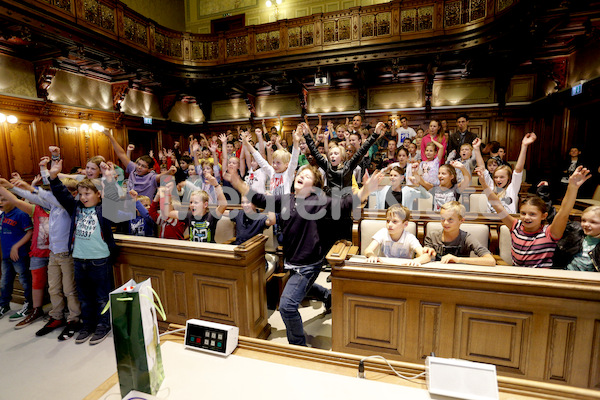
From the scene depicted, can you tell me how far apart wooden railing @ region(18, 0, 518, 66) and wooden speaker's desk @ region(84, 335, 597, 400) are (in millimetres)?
7281

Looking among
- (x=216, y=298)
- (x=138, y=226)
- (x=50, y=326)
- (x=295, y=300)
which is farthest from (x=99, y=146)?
(x=295, y=300)

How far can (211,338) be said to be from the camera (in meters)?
1.29

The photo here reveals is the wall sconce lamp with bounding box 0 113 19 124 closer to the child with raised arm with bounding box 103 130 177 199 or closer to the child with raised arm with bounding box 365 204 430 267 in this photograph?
the child with raised arm with bounding box 103 130 177 199

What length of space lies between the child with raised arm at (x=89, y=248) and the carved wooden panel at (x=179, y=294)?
673 millimetres

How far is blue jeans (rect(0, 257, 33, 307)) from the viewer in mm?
3254

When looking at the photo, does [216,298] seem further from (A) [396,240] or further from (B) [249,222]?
(A) [396,240]

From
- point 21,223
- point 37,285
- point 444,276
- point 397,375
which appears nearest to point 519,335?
point 444,276

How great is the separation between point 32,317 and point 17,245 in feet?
2.50

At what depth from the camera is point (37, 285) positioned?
10.4 feet

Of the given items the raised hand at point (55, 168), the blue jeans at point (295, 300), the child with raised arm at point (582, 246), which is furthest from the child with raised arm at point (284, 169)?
the child with raised arm at point (582, 246)

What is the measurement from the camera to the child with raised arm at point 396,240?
7.74ft

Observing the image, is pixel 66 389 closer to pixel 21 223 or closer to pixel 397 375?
pixel 21 223

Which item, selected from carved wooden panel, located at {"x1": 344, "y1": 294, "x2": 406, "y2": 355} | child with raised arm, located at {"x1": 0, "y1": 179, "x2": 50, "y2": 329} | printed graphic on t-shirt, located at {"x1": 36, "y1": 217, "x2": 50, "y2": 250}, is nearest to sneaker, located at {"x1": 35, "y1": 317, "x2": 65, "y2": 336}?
child with raised arm, located at {"x1": 0, "y1": 179, "x2": 50, "y2": 329}

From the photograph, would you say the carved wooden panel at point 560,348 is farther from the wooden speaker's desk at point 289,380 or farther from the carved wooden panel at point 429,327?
the wooden speaker's desk at point 289,380
